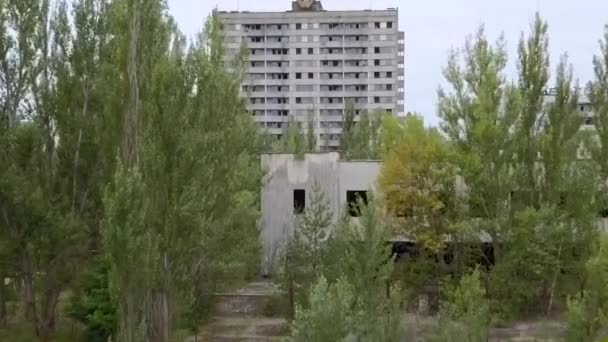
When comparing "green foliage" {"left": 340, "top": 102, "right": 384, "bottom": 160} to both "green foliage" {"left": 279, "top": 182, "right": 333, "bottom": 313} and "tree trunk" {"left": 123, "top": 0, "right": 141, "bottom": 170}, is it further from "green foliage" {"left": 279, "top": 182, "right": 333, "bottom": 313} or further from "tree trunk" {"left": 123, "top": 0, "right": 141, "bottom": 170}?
"tree trunk" {"left": 123, "top": 0, "right": 141, "bottom": 170}

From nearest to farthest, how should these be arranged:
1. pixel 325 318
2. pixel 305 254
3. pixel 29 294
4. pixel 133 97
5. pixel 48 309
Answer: pixel 325 318, pixel 133 97, pixel 29 294, pixel 48 309, pixel 305 254

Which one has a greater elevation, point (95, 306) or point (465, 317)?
point (465, 317)

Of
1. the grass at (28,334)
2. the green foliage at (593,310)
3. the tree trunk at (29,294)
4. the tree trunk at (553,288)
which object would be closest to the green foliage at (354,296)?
the green foliage at (593,310)

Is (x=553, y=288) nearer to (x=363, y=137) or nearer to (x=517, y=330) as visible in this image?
(x=517, y=330)

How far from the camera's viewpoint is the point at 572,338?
13953 mm

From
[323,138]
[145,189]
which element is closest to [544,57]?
[145,189]

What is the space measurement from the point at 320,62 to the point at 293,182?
39930 millimetres

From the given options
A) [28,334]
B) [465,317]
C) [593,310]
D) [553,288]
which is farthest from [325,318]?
[553,288]

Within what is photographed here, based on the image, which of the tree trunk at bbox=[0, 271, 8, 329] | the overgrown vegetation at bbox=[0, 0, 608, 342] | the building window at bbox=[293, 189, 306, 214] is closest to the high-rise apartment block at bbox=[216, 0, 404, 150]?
the building window at bbox=[293, 189, 306, 214]

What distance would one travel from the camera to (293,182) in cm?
2756

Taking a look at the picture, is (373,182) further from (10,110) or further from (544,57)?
(10,110)

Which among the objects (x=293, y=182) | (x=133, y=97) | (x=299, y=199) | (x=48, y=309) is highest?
(x=133, y=97)

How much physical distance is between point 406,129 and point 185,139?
1011 centimetres

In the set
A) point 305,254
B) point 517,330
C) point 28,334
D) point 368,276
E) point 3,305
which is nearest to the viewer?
point 368,276
